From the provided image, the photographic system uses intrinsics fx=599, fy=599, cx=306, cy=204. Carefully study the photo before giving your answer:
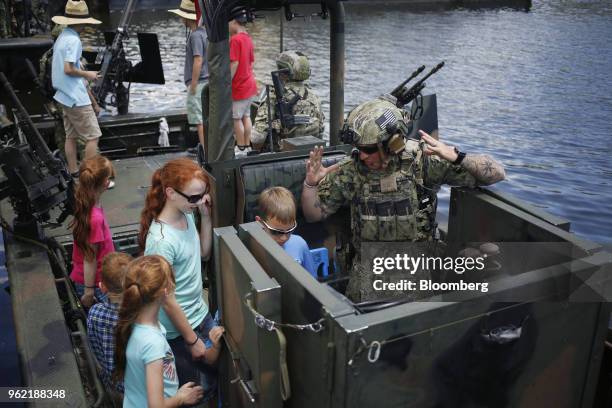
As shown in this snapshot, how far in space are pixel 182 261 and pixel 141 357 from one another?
0.65 meters

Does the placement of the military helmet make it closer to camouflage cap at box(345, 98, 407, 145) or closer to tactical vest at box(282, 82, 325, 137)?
tactical vest at box(282, 82, 325, 137)

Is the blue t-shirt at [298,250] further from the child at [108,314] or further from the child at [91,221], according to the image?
the child at [91,221]

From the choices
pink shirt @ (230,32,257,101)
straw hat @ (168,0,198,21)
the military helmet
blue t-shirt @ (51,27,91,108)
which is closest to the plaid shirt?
the military helmet

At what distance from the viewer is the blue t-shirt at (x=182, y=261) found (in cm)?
296

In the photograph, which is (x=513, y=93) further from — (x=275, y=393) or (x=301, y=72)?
(x=275, y=393)

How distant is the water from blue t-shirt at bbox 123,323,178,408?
2.88 metres

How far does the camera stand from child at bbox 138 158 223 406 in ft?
9.71

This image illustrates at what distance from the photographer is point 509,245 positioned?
317 cm

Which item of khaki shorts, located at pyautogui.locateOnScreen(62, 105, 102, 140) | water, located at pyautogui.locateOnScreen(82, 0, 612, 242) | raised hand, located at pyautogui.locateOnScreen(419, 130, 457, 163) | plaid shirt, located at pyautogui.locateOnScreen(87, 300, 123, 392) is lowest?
water, located at pyautogui.locateOnScreen(82, 0, 612, 242)

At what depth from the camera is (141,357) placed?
8.32ft

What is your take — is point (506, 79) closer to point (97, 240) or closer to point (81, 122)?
point (81, 122)

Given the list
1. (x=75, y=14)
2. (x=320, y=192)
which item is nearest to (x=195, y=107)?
(x=75, y=14)

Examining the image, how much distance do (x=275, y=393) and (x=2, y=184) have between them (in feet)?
10.5

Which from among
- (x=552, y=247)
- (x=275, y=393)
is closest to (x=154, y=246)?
(x=275, y=393)
